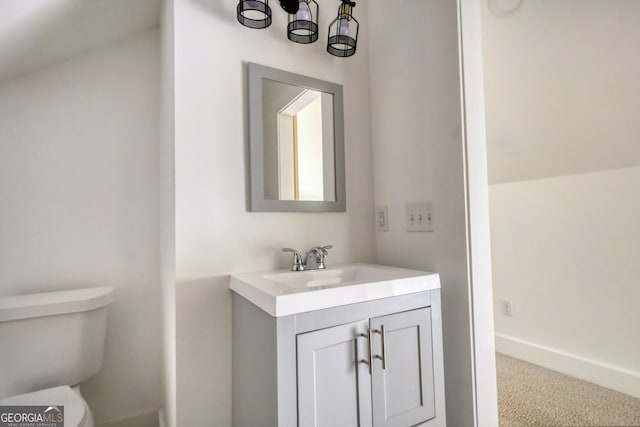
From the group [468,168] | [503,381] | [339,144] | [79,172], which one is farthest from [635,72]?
[79,172]

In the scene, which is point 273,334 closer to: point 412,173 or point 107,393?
point 412,173

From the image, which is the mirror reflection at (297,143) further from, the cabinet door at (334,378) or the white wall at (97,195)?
the white wall at (97,195)

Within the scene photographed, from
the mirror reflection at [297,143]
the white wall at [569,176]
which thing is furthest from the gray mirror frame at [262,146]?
the white wall at [569,176]

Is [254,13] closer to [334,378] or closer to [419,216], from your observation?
[419,216]

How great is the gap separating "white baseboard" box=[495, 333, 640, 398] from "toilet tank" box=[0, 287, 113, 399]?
9.19 feet

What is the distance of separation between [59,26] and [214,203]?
3.46 ft

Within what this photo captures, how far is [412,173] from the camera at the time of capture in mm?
1308

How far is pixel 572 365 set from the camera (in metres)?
1.92

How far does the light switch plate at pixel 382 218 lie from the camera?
146cm

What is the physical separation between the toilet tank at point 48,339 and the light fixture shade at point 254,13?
4.59 ft

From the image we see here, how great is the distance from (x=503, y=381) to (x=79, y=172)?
288 centimetres

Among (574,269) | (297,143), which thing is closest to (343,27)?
(297,143)

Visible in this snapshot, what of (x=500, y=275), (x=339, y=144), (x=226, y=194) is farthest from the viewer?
(x=500, y=275)

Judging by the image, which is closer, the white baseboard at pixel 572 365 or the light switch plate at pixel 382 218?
the light switch plate at pixel 382 218
